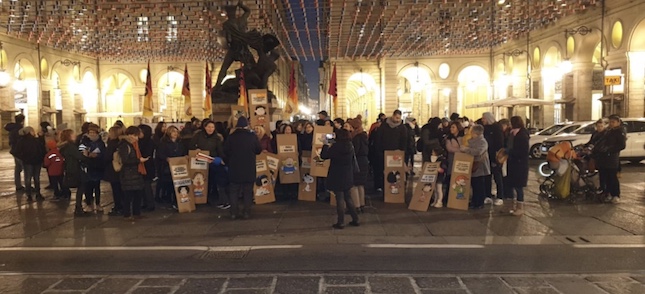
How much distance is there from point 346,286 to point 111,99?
149 feet

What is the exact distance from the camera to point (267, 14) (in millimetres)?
22984

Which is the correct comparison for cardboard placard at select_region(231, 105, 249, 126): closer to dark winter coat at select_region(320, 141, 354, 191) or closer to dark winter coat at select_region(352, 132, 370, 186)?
dark winter coat at select_region(352, 132, 370, 186)

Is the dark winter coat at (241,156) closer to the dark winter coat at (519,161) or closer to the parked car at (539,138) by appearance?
the dark winter coat at (519,161)

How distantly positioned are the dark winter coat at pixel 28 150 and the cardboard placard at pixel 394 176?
702cm

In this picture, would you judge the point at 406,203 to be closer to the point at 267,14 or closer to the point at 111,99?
the point at 267,14

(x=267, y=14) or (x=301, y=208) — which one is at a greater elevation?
(x=267, y=14)

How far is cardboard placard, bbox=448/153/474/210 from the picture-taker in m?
9.17

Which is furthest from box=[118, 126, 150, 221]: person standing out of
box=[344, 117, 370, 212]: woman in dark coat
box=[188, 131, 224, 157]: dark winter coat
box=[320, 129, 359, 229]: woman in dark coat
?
box=[344, 117, 370, 212]: woman in dark coat

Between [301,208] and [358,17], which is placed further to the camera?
[358,17]

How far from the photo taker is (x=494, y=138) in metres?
9.99

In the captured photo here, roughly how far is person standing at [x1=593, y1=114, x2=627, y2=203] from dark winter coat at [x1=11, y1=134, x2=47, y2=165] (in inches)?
427

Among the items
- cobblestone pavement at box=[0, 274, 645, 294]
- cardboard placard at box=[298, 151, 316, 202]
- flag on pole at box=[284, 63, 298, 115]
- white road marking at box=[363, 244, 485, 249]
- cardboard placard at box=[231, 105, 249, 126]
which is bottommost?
cobblestone pavement at box=[0, 274, 645, 294]

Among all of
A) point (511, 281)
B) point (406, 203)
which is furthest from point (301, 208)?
point (511, 281)

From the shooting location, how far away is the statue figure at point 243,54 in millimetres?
12828
